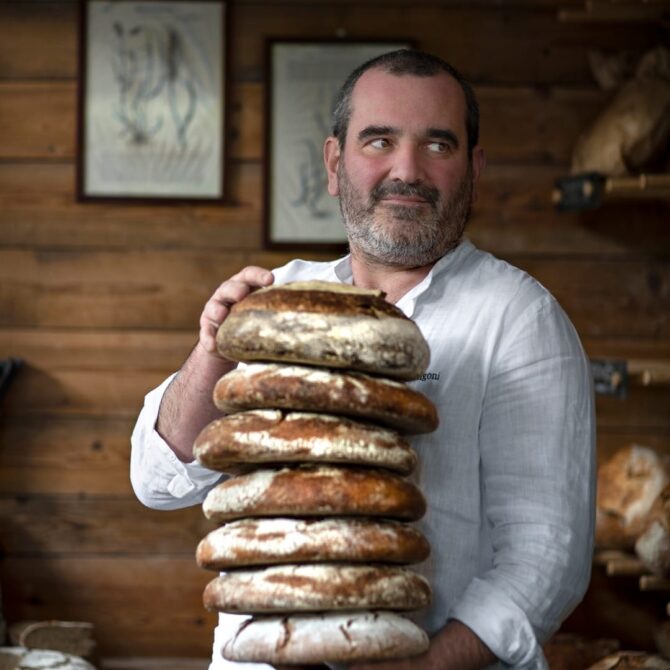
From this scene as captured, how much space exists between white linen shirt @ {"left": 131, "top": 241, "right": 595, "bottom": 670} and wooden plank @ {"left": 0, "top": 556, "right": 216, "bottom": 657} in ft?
5.72

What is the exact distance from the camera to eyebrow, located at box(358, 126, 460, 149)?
1.57 metres

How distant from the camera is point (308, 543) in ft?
3.85

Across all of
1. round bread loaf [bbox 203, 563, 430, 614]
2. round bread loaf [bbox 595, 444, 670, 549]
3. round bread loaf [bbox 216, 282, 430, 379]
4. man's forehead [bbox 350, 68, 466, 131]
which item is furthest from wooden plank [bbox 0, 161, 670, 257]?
round bread loaf [bbox 203, 563, 430, 614]

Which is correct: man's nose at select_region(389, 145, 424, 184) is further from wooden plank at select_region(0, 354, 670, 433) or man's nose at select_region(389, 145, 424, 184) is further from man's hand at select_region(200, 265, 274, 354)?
wooden plank at select_region(0, 354, 670, 433)

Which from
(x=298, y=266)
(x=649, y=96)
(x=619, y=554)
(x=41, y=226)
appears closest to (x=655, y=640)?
(x=619, y=554)

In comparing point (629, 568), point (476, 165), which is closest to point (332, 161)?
point (476, 165)

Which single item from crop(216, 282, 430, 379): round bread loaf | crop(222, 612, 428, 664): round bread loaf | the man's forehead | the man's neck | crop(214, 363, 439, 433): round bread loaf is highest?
the man's forehead

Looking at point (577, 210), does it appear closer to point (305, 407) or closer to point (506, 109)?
point (506, 109)

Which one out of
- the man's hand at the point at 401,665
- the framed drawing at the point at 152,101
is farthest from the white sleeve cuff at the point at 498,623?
the framed drawing at the point at 152,101

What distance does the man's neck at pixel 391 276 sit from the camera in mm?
1684

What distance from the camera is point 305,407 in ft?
3.96

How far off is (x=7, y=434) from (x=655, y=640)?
178 centimetres

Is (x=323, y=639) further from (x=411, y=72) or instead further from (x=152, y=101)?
(x=152, y=101)

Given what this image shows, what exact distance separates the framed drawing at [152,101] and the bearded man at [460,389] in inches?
65.8
